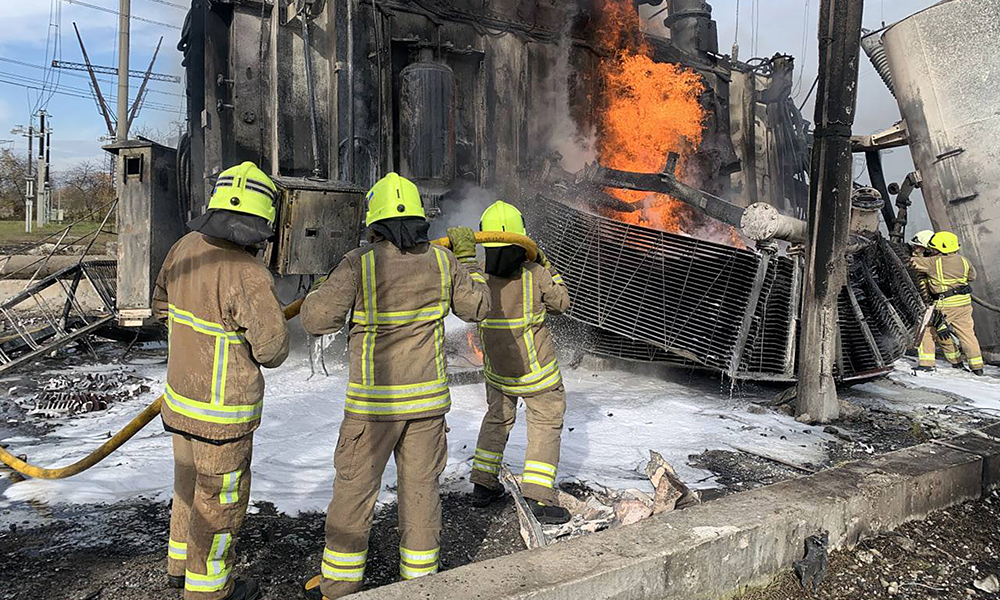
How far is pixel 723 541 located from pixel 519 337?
1.61 metres

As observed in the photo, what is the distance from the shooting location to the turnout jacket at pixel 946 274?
9242 millimetres

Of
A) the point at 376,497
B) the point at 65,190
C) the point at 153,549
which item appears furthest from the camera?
the point at 65,190

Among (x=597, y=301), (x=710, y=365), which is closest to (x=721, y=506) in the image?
(x=710, y=365)

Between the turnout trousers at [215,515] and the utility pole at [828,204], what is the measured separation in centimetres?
532

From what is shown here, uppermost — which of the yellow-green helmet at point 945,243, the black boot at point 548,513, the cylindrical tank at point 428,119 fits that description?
the cylindrical tank at point 428,119

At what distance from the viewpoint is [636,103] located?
11711mm

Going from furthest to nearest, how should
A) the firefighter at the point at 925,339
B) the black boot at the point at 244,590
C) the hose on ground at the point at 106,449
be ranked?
the firefighter at the point at 925,339
the hose on ground at the point at 106,449
the black boot at the point at 244,590

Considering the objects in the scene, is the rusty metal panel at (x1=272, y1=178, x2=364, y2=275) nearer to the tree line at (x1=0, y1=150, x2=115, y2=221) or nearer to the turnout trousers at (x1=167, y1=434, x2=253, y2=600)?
the turnout trousers at (x1=167, y1=434, x2=253, y2=600)

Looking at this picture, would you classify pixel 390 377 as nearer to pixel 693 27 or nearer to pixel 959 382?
pixel 959 382

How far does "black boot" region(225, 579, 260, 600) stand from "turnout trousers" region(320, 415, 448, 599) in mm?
318

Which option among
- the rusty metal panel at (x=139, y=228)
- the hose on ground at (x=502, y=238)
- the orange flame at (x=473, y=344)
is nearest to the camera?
the hose on ground at (x=502, y=238)

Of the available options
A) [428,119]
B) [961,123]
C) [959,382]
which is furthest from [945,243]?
[428,119]

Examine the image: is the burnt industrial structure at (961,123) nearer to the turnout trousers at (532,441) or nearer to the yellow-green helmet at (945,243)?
the yellow-green helmet at (945,243)

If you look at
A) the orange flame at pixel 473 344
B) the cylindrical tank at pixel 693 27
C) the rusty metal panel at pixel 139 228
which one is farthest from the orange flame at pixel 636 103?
the rusty metal panel at pixel 139 228
